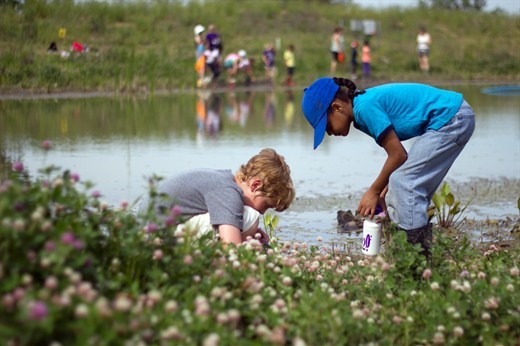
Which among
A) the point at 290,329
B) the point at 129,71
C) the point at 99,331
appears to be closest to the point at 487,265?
the point at 290,329

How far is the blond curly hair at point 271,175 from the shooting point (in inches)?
224

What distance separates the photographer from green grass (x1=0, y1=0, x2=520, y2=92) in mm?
24391

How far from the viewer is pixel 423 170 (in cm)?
584

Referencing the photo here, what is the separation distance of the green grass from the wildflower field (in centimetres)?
1793

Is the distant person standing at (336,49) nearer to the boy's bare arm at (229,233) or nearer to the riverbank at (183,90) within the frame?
the riverbank at (183,90)

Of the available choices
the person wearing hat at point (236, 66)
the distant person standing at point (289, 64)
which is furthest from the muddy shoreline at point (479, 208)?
the distant person standing at point (289, 64)

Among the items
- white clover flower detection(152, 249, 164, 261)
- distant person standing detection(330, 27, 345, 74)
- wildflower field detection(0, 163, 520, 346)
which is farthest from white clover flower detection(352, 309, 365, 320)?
distant person standing detection(330, 27, 345, 74)

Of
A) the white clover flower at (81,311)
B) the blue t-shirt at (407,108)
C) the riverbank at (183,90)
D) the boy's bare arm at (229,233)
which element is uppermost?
the blue t-shirt at (407,108)

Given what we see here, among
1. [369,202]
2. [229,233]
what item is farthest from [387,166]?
[229,233]

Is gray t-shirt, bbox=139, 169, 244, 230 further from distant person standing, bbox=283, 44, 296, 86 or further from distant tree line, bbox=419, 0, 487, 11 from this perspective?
distant tree line, bbox=419, 0, 487, 11

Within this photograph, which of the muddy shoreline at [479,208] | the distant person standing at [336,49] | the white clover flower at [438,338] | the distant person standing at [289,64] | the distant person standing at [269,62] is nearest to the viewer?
the white clover flower at [438,338]

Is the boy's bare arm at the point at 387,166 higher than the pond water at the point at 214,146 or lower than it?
higher

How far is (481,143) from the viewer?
14469mm

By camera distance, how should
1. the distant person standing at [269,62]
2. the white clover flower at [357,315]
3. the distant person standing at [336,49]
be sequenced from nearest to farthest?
the white clover flower at [357,315]
the distant person standing at [269,62]
the distant person standing at [336,49]
